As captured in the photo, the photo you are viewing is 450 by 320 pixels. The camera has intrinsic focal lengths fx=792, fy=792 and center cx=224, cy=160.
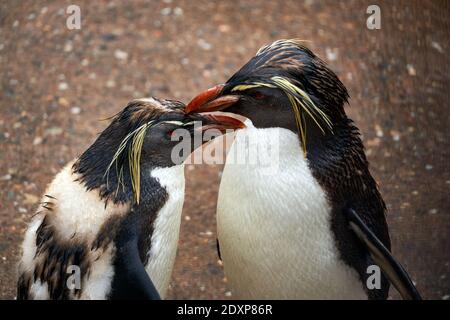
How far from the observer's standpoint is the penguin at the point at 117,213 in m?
2.23

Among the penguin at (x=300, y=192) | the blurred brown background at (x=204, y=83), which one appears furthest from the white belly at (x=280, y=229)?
the blurred brown background at (x=204, y=83)

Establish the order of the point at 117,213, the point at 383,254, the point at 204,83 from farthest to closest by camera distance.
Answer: the point at 204,83, the point at 383,254, the point at 117,213

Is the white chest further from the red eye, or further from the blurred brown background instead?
the blurred brown background

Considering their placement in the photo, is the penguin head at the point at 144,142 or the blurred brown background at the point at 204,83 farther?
the blurred brown background at the point at 204,83

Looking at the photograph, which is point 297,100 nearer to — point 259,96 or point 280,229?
point 259,96

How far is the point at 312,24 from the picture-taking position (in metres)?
4.55

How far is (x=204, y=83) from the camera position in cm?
415

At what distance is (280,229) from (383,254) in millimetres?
317

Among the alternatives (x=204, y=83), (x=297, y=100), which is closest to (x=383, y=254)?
(x=297, y=100)

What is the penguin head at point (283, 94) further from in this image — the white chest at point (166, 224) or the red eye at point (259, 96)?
the white chest at point (166, 224)

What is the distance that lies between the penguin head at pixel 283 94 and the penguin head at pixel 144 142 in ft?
0.16

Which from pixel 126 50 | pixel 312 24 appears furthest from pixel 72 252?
pixel 312 24

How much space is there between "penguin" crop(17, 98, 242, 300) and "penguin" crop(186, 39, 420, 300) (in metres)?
0.12
